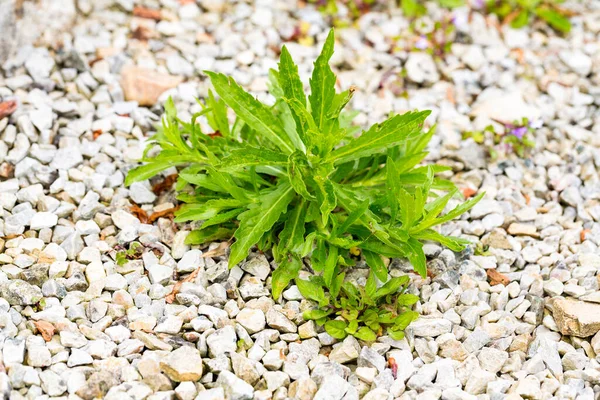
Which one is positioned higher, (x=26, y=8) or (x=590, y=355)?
(x=26, y=8)

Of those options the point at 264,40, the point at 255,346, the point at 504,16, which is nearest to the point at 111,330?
the point at 255,346

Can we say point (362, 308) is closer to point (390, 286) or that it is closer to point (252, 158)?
point (390, 286)

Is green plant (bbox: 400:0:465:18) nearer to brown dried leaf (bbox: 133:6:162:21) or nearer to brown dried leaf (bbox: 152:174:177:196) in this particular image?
brown dried leaf (bbox: 133:6:162:21)

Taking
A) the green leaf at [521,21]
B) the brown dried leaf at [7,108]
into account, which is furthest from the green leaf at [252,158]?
the green leaf at [521,21]

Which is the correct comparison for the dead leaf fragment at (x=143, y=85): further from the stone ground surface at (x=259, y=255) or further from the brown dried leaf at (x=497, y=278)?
the brown dried leaf at (x=497, y=278)

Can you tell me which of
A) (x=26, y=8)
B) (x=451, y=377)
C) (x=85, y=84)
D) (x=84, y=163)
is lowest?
(x=451, y=377)

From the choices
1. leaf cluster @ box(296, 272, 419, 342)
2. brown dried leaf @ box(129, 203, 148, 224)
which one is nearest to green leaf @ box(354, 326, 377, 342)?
leaf cluster @ box(296, 272, 419, 342)

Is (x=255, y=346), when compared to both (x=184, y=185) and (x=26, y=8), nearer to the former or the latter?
(x=184, y=185)
